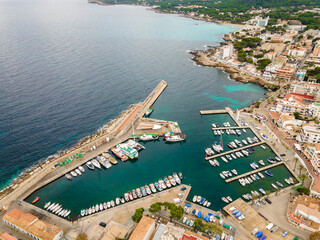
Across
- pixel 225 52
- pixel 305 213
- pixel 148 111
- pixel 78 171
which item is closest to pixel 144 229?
pixel 78 171

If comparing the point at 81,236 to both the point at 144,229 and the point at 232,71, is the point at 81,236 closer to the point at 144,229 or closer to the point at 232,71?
the point at 144,229

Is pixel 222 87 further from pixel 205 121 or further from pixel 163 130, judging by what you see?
pixel 163 130

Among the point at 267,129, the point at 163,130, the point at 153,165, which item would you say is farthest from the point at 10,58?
the point at 267,129

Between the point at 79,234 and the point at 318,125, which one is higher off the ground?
the point at 318,125

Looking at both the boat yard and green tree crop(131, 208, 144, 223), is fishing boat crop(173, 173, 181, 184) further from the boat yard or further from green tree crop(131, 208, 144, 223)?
green tree crop(131, 208, 144, 223)

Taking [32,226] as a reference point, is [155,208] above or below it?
above
